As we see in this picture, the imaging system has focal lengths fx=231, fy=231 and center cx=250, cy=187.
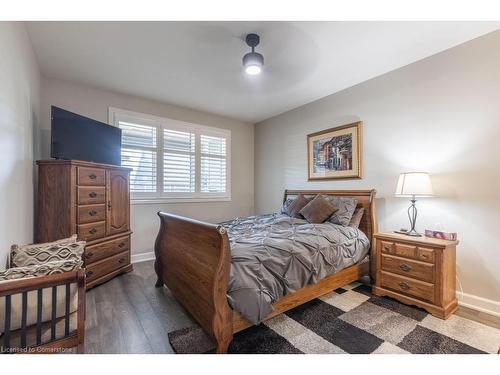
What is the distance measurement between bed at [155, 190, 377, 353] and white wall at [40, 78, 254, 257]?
3.76 ft

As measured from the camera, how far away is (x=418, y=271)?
87.0 inches

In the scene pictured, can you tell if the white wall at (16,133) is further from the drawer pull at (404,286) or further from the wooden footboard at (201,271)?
the drawer pull at (404,286)

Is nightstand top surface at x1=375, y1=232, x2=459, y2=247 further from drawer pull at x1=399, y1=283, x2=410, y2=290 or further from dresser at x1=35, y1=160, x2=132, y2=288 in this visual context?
dresser at x1=35, y1=160, x2=132, y2=288

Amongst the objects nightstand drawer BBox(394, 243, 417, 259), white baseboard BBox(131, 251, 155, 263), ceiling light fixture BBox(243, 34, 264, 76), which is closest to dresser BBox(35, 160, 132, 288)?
white baseboard BBox(131, 251, 155, 263)

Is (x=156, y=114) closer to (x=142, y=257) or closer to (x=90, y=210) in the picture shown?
(x=90, y=210)

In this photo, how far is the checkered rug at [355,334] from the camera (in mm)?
1625

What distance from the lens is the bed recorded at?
61.9 inches

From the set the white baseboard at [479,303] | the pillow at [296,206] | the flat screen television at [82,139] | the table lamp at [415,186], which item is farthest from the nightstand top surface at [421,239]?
the flat screen television at [82,139]

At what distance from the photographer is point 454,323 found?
196cm

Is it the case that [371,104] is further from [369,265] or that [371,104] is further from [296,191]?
[369,265]

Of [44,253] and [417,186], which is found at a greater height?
[417,186]

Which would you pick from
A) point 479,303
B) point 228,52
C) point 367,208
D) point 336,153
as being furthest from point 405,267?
point 228,52

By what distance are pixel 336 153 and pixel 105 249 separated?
11.1 ft
